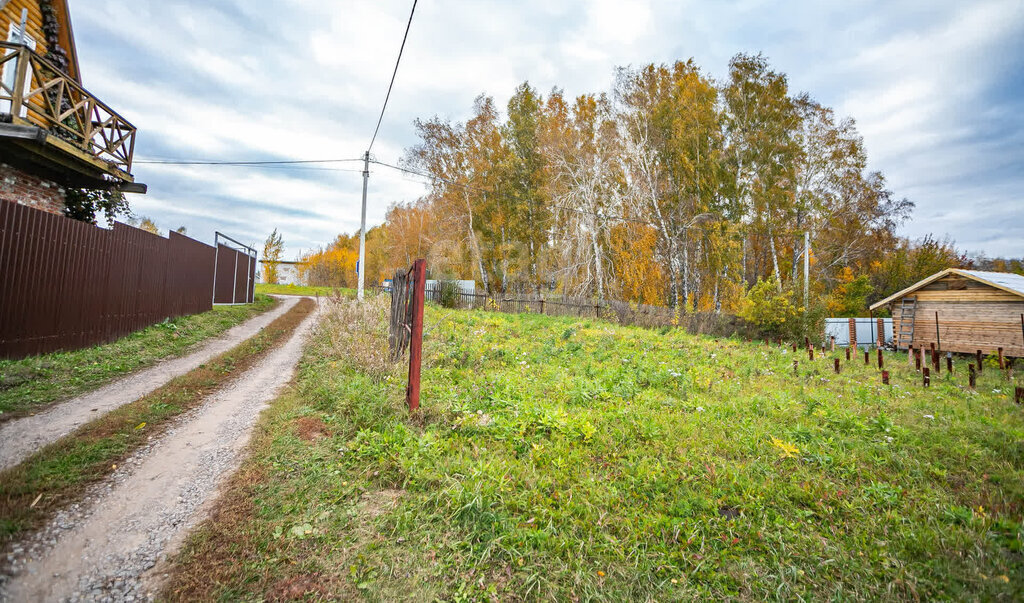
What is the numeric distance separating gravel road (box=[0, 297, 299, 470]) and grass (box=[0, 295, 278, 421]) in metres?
0.21

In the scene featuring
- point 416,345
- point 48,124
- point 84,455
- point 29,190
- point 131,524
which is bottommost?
point 131,524

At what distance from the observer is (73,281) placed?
7152mm

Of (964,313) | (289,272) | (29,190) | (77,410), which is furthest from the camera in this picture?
(289,272)

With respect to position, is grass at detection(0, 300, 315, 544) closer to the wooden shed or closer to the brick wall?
the brick wall

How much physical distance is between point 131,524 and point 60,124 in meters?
9.14

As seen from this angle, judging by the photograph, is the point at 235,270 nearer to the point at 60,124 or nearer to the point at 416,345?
the point at 60,124

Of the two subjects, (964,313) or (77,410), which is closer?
(77,410)

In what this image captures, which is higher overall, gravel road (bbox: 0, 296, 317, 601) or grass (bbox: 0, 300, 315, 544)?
grass (bbox: 0, 300, 315, 544)

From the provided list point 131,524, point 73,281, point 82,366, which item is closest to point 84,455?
point 131,524

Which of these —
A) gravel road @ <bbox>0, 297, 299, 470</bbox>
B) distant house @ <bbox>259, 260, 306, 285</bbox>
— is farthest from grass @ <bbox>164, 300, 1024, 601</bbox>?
distant house @ <bbox>259, 260, 306, 285</bbox>

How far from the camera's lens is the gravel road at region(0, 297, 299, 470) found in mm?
3373

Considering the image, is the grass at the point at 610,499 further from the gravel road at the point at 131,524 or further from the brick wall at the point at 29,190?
the brick wall at the point at 29,190

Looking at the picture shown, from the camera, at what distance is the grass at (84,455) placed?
2.42 meters

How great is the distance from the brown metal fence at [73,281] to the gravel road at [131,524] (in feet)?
16.1
